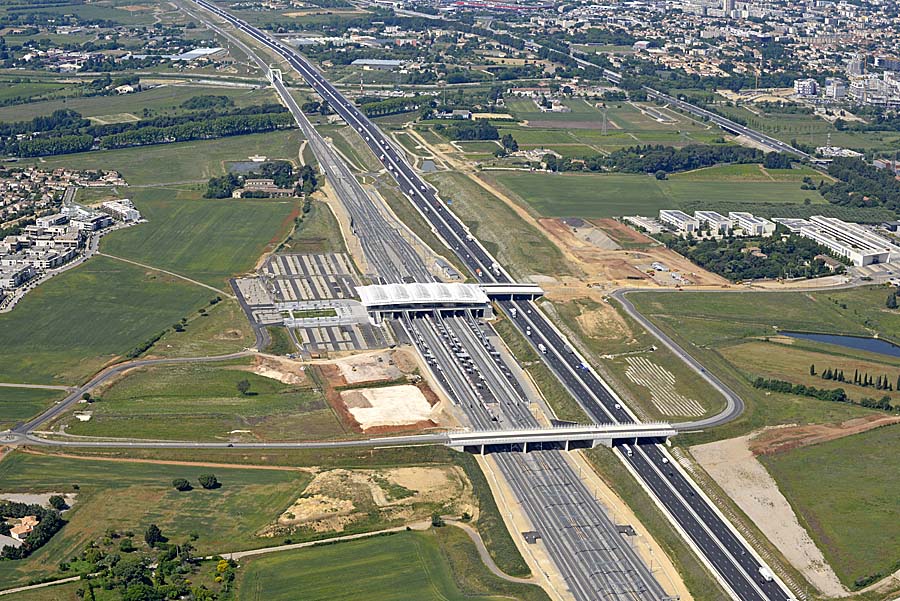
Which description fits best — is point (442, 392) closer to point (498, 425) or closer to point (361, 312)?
point (498, 425)

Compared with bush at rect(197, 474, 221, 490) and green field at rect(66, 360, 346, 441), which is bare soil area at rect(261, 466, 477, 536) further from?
green field at rect(66, 360, 346, 441)

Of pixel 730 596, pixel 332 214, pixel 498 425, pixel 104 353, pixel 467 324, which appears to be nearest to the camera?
pixel 730 596

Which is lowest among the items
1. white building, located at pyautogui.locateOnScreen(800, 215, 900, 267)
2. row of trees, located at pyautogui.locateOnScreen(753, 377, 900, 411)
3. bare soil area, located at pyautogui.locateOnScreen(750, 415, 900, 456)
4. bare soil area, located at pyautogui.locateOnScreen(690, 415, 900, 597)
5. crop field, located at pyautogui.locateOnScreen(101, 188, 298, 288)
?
crop field, located at pyautogui.locateOnScreen(101, 188, 298, 288)

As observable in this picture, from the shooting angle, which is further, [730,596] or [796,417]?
[796,417]

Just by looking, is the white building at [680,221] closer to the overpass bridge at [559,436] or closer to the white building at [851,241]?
the white building at [851,241]

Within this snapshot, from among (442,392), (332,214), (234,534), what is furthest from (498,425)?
(332,214)

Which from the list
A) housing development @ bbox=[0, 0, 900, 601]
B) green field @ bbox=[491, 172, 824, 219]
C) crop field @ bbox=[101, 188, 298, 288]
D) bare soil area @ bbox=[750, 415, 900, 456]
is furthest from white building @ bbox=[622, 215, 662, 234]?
bare soil area @ bbox=[750, 415, 900, 456]
